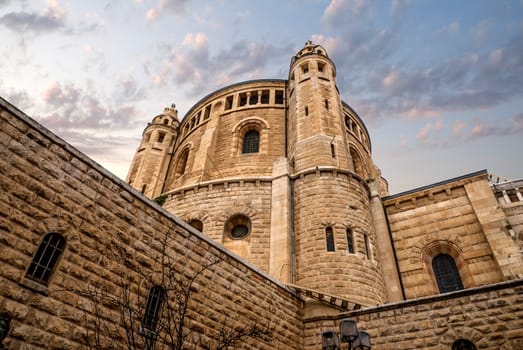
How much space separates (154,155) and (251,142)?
27.4 feet

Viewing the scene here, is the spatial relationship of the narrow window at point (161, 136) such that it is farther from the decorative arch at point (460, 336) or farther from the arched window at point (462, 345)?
the arched window at point (462, 345)

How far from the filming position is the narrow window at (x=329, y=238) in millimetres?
13047

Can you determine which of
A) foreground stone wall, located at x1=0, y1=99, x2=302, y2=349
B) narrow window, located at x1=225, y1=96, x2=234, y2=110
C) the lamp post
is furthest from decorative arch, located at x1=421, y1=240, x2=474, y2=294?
narrow window, located at x1=225, y1=96, x2=234, y2=110

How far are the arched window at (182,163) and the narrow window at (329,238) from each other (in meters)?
12.8

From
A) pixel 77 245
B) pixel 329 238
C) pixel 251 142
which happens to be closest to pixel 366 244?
pixel 329 238

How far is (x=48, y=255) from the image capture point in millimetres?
5906

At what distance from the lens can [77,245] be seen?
20.5ft

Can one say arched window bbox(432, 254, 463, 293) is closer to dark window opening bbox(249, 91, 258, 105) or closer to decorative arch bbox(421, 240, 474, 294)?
decorative arch bbox(421, 240, 474, 294)

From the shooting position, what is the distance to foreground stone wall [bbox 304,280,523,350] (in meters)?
8.07

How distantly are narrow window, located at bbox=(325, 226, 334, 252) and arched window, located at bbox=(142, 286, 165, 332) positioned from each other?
7280 millimetres

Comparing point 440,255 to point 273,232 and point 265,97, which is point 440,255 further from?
point 265,97

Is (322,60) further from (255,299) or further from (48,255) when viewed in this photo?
(48,255)

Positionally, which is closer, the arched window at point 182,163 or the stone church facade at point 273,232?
the stone church facade at point 273,232

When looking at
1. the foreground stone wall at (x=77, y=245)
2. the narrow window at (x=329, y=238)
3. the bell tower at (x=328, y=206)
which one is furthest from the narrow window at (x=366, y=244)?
the foreground stone wall at (x=77, y=245)
